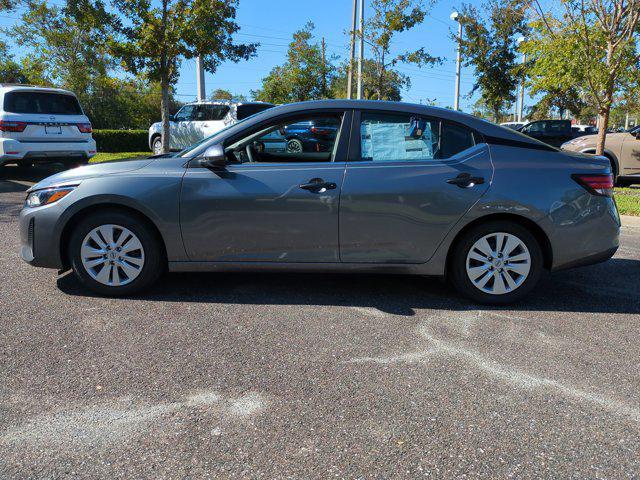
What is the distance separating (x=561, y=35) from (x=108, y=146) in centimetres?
1803

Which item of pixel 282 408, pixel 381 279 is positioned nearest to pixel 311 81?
pixel 381 279

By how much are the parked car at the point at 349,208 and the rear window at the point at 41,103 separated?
280 inches

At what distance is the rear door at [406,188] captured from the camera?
4367mm

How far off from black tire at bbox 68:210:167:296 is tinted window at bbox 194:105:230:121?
11398 millimetres

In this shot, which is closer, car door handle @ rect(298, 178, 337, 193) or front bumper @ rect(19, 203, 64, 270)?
car door handle @ rect(298, 178, 337, 193)

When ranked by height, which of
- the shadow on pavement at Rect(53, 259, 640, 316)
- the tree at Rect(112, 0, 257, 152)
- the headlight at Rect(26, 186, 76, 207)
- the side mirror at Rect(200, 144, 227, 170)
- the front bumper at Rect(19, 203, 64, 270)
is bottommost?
the shadow on pavement at Rect(53, 259, 640, 316)

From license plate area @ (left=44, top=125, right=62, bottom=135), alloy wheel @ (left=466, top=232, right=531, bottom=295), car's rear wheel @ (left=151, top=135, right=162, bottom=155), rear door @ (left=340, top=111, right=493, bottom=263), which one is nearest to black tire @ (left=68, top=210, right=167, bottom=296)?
rear door @ (left=340, top=111, right=493, bottom=263)

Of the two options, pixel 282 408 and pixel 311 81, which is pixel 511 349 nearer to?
pixel 282 408

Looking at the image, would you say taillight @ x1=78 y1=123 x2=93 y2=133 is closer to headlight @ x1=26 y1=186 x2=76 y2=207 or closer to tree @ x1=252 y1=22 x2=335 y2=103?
headlight @ x1=26 y1=186 x2=76 y2=207

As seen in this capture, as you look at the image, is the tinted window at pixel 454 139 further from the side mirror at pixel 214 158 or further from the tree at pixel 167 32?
the tree at pixel 167 32

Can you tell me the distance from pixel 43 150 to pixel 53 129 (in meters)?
0.49

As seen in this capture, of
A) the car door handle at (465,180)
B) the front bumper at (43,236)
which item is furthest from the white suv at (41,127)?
the car door handle at (465,180)

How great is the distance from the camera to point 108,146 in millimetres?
23375

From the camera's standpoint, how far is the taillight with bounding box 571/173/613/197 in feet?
14.6
